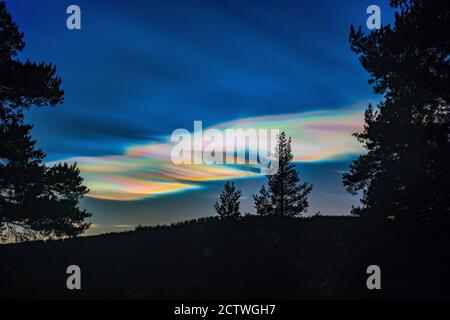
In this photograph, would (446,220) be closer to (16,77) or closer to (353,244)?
(353,244)

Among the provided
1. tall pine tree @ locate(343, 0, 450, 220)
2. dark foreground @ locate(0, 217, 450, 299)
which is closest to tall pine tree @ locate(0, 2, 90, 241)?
dark foreground @ locate(0, 217, 450, 299)

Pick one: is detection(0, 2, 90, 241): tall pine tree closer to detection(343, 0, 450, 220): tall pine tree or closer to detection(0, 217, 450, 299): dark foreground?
detection(0, 217, 450, 299): dark foreground

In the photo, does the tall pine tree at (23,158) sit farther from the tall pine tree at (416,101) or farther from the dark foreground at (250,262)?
the tall pine tree at (416,101)

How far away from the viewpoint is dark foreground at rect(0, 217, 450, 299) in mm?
12383

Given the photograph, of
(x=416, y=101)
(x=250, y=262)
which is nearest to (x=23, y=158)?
(x=250, y=262)

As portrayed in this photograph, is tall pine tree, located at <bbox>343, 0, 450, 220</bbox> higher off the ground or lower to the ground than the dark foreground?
higher

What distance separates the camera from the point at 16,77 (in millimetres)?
17438

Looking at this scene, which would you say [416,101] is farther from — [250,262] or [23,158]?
[23,158]

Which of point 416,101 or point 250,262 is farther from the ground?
point 416,101

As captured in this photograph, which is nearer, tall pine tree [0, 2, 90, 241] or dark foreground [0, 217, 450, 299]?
dark foreground [0, 217, 450, 299]

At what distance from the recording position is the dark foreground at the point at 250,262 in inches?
488

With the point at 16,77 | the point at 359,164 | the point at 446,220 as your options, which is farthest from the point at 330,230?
the point at 16,77

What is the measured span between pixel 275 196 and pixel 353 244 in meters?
20.2

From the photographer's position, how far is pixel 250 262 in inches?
562
